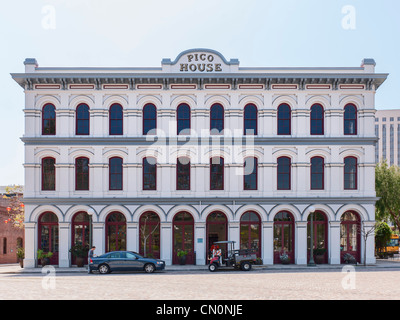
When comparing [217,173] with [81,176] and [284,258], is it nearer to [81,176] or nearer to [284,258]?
[284,258]

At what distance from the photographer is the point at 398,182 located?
3772 centimetres

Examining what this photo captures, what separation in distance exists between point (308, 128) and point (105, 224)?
14.2 m

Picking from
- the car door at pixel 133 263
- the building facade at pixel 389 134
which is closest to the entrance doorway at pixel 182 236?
the car door at pixel 133 263

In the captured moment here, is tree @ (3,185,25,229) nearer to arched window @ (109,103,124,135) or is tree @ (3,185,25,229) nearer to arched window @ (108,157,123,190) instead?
arched window @ (108,157,123,190)

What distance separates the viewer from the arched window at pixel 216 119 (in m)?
29.4

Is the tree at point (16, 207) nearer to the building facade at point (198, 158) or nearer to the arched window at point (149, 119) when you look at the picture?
the building facade at point (198, 158)

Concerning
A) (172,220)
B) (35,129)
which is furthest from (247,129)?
(35,129)

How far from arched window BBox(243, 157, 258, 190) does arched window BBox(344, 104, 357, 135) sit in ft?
20.7

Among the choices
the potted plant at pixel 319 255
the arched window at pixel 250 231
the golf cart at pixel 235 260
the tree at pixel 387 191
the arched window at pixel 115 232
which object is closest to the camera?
the golf cart at pixel 235 260

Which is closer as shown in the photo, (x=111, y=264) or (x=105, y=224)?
(x=111, y=264)

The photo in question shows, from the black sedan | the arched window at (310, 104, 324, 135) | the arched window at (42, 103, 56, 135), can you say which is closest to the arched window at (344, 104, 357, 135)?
the arched window at (310, 104, 324, 135)

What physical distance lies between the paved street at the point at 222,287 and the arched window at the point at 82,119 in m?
9.71

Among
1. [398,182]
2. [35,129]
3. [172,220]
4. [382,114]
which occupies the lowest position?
[172,220]
